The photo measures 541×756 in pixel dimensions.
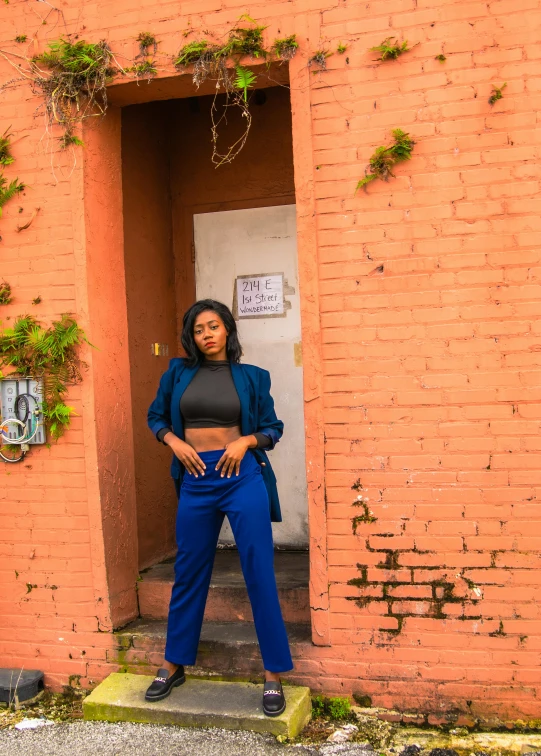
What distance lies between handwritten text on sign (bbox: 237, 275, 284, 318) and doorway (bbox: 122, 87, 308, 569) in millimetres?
59

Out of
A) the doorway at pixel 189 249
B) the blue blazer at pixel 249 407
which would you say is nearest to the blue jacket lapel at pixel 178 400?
the blue blazer at pixel 249 407

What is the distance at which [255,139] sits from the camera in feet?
16.6

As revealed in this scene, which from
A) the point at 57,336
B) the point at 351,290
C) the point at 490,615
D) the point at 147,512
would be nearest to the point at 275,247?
the point at 351,290

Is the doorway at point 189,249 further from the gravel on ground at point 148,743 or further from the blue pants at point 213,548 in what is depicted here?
the gravel on ground at point 148,743

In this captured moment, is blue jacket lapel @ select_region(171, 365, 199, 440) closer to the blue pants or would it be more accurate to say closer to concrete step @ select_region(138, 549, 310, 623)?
the blue pants

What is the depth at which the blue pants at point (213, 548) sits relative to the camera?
349cm

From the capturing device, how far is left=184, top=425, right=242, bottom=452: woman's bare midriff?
142 inches

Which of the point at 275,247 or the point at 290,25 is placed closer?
the point at 290,25

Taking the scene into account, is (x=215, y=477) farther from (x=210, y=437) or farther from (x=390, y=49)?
(x=390, y=49)

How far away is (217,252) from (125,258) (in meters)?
0.74

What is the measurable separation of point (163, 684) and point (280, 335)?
238cm

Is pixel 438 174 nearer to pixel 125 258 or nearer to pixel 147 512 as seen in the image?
pixel 125 258

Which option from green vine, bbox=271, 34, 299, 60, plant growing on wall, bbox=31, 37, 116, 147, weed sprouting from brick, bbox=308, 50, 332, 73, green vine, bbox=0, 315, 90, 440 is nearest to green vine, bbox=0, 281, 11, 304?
green vine, bbox=0, 315, 90, 440

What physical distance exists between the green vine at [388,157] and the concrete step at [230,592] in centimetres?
233
